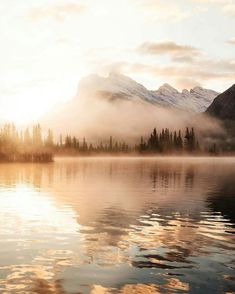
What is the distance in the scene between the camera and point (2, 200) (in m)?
71.8

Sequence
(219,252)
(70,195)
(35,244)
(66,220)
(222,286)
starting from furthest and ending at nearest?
(70,195) → (66,220) → (35,244) → (219,252) → (222,286)

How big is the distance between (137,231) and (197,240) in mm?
6115

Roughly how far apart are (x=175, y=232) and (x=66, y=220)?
12336 mm

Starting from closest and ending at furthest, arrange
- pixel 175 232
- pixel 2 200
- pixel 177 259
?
pixel 177 259, pixel 175 232, pixel 2 200

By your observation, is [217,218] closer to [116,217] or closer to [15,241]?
[116,217]

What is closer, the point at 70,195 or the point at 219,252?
the point at 219,252

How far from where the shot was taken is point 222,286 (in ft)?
91.4

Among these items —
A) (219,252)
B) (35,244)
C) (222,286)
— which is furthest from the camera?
(35,244)

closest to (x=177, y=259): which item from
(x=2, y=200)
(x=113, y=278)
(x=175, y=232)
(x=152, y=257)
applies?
(x=152, y=257)

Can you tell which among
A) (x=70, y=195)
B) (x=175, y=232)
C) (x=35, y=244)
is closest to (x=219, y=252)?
(x=175, y=232)

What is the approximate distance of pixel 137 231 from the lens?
1789 inches

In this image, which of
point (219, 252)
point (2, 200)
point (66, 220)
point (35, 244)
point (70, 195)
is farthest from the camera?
point (70, 195)

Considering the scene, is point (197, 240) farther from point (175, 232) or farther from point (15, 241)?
point (15, 241)

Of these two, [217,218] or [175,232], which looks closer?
[175,232]
